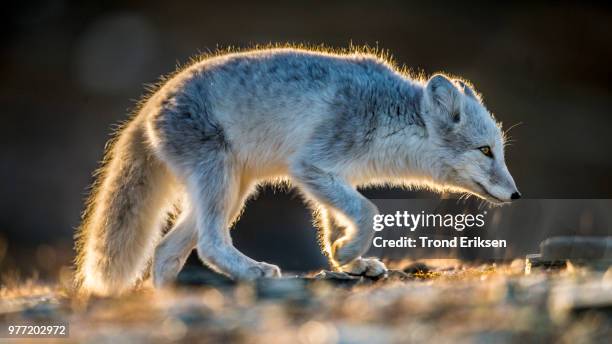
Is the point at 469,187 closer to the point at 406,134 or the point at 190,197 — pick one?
the point at 406,134

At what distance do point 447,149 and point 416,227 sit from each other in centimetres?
146

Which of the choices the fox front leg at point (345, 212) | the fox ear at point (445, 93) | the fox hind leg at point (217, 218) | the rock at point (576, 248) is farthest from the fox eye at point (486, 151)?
the fox hind leg at point (217, 218)

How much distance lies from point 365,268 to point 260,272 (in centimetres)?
63

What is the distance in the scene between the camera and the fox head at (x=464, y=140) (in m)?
5.02

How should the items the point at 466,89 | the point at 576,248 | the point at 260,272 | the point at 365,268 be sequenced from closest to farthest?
the point at 260,272 → the point at 365,268 → the point at 576,248 → the point at 466,89

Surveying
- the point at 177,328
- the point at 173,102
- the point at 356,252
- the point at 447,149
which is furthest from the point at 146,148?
the point at 177,328

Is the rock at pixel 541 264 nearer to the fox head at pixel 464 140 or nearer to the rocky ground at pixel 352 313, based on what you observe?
the fox head at pixel 464 140

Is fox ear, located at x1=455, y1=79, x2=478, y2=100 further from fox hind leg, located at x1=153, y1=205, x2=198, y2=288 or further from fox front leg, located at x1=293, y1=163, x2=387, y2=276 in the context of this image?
fox hind leg, located at x1=153, y1=205, x2=198, y2=288

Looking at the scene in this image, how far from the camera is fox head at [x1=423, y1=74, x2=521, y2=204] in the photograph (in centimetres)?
502

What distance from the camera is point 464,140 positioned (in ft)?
16.6

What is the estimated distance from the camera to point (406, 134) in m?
5.07

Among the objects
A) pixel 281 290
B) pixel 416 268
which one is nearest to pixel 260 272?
pixel 281 290

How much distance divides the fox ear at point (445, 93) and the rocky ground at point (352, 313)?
1452mm

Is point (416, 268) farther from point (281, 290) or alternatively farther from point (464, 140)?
point (281, 290)
